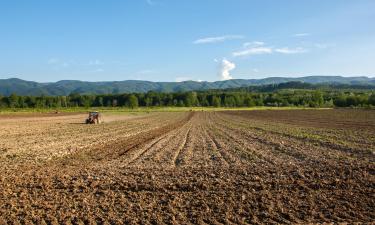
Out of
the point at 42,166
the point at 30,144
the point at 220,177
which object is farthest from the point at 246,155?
the point at 30,144

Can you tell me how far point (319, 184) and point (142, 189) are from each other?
558cm

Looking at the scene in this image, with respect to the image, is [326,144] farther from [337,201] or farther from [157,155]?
[337,201]

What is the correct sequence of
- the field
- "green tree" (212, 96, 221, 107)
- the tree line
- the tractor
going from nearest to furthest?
1. the field
2. the tractor
3. the tree line
4. "green tree" (212, 96, 221, 107)

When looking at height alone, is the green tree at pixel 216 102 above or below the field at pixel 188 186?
below

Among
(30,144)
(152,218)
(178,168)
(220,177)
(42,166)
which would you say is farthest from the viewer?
(30,144)

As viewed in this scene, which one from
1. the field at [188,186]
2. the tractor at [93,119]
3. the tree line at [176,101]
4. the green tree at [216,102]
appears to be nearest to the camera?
the field at [188,186]

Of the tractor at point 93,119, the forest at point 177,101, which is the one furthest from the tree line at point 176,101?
the tractor at point 93,119

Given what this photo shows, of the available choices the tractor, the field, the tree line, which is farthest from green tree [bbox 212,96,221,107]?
the field

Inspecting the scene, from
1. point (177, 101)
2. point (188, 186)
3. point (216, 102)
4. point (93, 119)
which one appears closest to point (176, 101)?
point (177, 101)

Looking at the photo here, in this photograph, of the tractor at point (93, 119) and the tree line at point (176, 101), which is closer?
the tractor at point (93, 119)

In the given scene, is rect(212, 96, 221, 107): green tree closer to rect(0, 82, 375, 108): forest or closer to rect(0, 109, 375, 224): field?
rect(0, 82, 375, 108): forest

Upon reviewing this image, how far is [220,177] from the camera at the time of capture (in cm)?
1392

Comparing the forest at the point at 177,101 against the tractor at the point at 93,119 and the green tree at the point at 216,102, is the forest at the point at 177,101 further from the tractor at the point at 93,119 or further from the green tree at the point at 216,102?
the tractor at the point at 93,119

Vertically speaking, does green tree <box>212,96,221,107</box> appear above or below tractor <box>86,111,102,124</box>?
below
